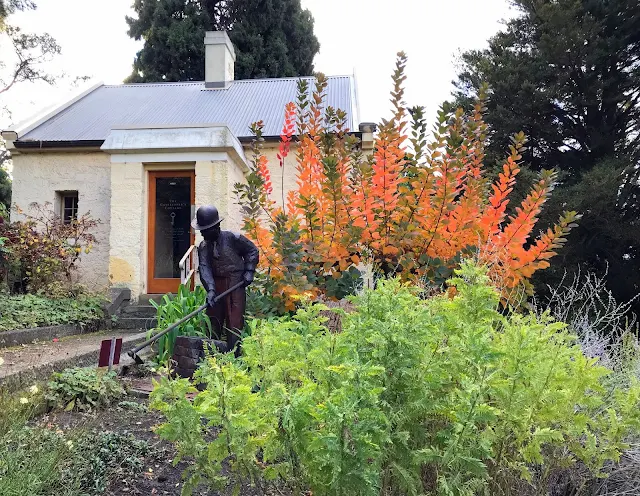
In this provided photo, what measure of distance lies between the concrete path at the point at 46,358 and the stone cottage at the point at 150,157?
2.24m

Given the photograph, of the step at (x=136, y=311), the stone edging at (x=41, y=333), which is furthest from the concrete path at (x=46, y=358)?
the step at (x=136, y=311)

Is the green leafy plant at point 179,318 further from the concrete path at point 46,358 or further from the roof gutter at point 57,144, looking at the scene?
the roof gutter at point 57,144

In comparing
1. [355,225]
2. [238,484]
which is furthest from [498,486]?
[355,225]

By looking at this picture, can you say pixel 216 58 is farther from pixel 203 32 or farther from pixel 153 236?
pixel 153 236

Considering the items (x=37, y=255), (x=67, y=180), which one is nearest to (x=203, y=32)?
(x=67, y=180)

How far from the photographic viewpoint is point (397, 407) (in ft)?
5.16

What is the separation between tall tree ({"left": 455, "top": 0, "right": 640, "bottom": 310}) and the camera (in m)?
10.7

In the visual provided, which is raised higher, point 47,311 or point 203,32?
point 203,32

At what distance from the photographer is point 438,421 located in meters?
1.82

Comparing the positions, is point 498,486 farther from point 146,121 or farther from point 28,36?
point 28,36

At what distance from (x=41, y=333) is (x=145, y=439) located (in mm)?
4129

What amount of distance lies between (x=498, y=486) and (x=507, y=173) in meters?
2.86

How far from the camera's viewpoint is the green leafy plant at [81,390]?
10.9 ft

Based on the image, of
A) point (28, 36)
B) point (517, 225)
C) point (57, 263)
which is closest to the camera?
point (517, 225)
